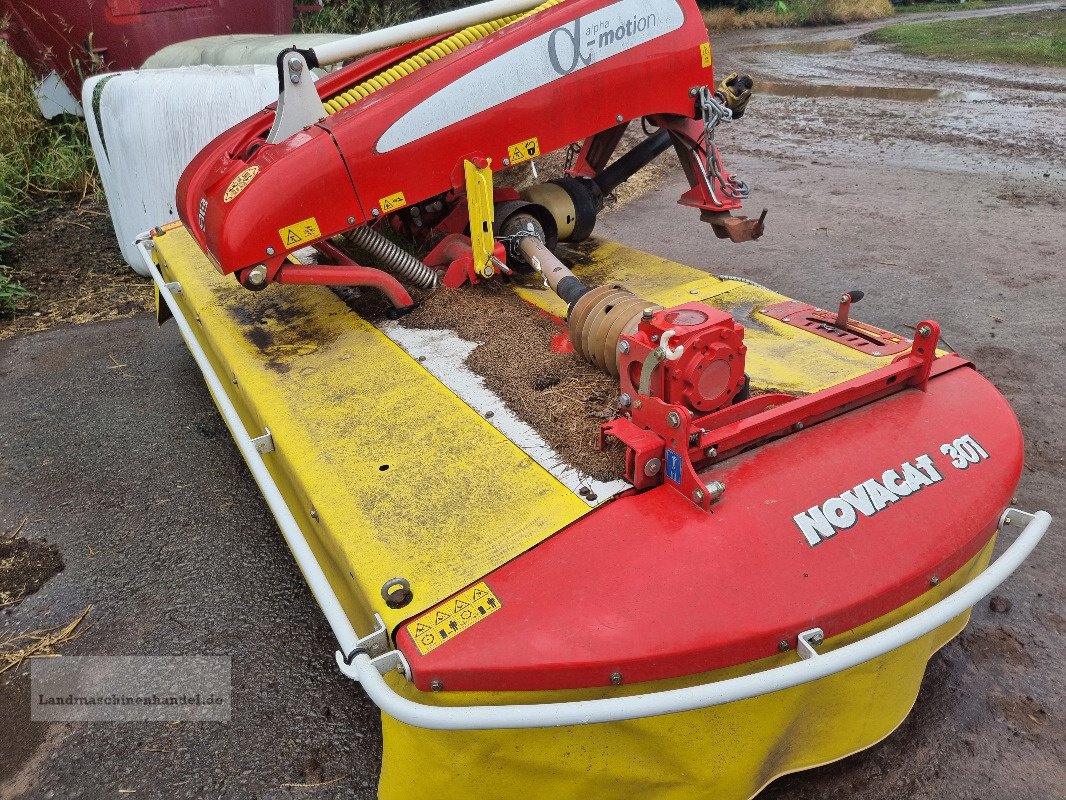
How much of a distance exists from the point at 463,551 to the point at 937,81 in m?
12.1

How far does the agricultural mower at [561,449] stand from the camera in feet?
5.10

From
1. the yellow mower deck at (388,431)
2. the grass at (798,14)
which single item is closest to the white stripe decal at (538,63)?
the yellow mower deck at (388,431)

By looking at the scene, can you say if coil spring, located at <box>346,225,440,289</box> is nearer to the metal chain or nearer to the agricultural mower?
the agricultural mower

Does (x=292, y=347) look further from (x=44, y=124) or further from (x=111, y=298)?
(x=44, y=124)

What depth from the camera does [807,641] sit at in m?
1.57

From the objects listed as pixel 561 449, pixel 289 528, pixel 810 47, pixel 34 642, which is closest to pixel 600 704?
pixel 561 449

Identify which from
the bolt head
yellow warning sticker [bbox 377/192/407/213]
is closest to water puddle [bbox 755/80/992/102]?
yellow warning sticker [bbox 377/192/407/213]

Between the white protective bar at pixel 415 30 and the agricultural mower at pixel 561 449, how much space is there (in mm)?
11

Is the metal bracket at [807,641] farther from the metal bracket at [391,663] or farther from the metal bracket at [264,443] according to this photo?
the metal bracket at [264,443]

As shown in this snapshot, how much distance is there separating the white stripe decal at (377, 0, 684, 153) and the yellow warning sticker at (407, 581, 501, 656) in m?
1.59

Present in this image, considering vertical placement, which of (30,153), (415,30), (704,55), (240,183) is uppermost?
(415,30)

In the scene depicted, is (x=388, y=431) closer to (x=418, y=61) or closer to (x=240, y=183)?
(x=240, y=183)

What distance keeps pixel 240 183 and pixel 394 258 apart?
1.98 ft

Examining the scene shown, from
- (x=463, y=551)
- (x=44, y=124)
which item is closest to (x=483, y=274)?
(x=463, y=551)
